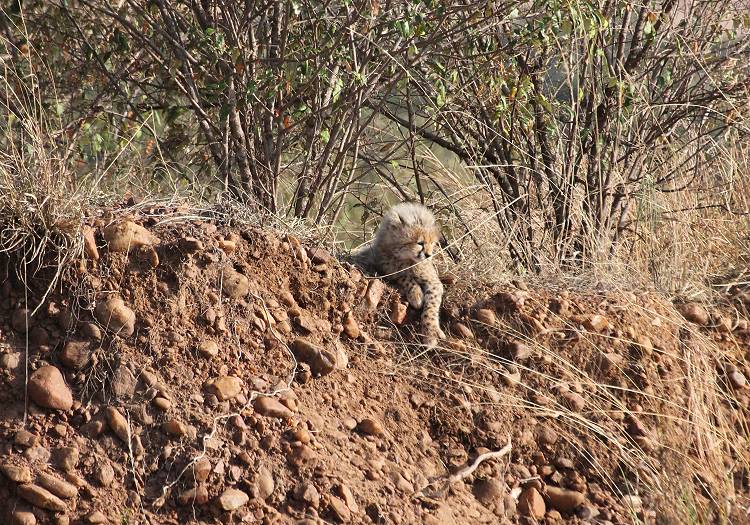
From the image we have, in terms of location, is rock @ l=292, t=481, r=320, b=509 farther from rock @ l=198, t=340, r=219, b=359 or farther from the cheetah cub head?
the cheetah cub head

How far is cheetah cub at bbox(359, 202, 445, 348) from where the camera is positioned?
15.4 feet

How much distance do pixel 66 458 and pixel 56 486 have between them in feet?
0.39

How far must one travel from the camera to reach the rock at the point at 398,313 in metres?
4.67

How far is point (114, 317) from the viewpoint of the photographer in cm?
381

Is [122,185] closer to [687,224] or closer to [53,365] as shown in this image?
[53,365]

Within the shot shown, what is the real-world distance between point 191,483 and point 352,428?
796mm

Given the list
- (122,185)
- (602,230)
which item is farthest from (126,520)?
(602,230)

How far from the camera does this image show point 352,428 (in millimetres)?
4113

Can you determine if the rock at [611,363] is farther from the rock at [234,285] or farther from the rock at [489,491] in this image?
the rock at [234,285]

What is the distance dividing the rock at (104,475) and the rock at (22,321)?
632 mm

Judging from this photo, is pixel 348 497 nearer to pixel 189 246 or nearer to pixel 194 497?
pixel 194 497

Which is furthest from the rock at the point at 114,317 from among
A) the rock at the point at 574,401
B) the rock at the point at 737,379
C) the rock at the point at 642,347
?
the rock at the point at 737,379

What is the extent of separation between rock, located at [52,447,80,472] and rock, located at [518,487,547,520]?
5.93 feet

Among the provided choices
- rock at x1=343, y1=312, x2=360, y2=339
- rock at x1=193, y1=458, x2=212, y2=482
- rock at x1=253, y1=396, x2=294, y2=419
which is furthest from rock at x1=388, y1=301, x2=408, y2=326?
rock at x1=193, y1=458, x2=212, y2=482
